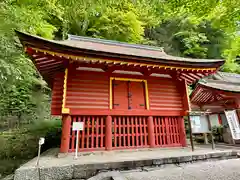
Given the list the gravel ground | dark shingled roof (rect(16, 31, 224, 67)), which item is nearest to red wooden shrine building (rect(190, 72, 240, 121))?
dark shingled roof (rect(16, 31, 224, 67))

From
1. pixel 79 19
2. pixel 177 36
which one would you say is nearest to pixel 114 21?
pixel 79 19

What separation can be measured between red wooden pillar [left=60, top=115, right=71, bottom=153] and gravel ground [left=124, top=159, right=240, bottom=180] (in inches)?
80.0

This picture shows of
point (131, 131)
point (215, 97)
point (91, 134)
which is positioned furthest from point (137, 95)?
point (215, 97)

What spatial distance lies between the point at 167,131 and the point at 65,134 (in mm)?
3448

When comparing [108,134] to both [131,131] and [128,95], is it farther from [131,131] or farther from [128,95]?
[128,95]

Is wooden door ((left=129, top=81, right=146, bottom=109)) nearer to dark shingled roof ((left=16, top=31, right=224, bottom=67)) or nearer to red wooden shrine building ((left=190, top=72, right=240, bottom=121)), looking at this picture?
dark shingled roof ((left=16, top=31, right=224, bottom=67))

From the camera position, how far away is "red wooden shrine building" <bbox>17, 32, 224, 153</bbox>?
15.2 feet

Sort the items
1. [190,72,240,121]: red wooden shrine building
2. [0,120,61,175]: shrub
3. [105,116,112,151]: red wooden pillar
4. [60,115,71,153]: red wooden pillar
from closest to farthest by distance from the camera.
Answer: [60,115,71,153]: red wooden pillar → [105,116,112,151]: red wooden pillar → [0,120,61,175]: shrub → [190,72,240,121]: red wooden shrine building

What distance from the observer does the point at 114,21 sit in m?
14.3

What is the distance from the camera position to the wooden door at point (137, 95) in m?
5.50

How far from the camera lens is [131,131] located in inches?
211

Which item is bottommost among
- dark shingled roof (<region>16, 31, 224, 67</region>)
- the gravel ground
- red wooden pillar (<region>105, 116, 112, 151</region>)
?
the gravel ground

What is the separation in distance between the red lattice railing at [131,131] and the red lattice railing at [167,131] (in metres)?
0.44

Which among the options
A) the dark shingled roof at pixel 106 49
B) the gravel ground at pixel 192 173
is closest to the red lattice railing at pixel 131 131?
the gravel ground at pixel 192 173
